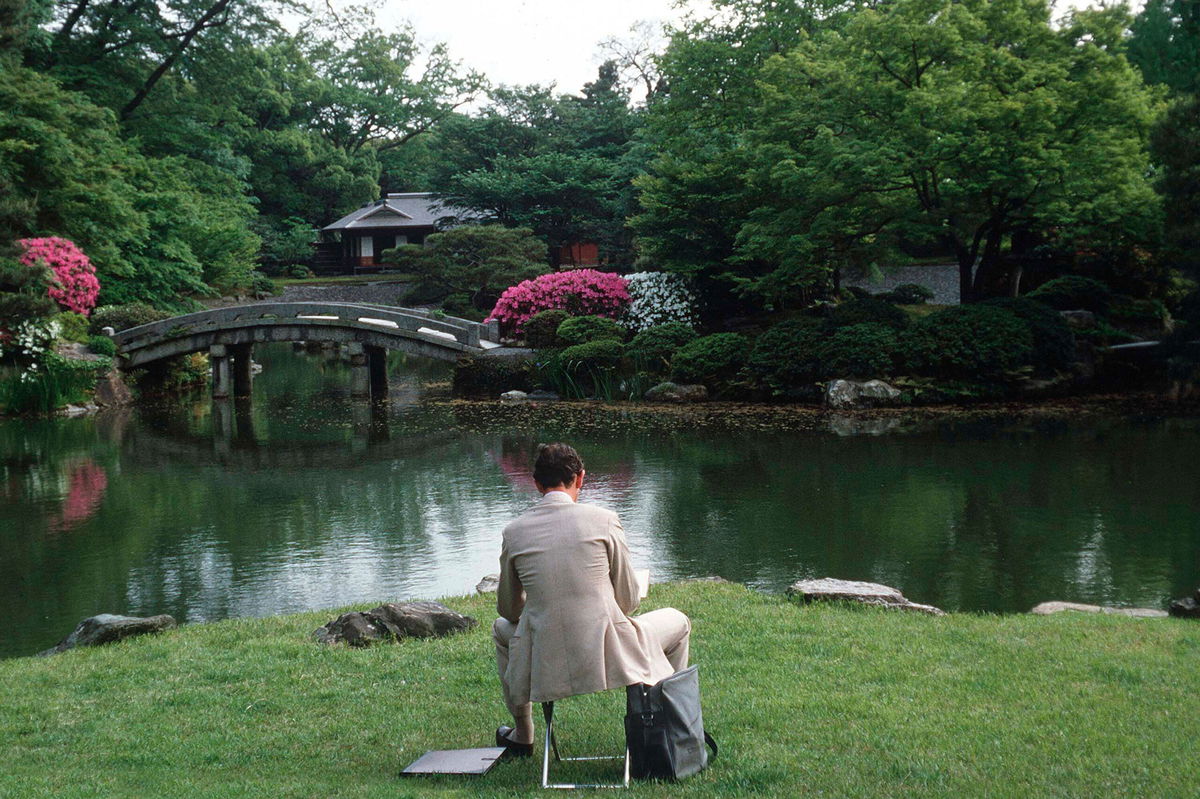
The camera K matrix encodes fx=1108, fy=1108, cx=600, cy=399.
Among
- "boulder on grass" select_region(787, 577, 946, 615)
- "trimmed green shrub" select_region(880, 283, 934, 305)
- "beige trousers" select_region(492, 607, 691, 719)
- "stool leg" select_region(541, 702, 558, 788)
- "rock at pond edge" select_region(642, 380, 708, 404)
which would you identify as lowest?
"boulder on grass" select_region(787, 577, 946, 615)

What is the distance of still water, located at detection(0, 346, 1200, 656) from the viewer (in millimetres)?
8797

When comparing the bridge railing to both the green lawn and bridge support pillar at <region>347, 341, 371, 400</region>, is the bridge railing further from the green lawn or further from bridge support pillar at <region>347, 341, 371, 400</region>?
the green lawn

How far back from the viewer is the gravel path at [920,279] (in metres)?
32.5

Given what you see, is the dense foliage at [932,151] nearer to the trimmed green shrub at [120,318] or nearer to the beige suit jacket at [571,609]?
the trimmed green shrub at [120,318]

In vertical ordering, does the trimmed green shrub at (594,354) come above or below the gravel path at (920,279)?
below

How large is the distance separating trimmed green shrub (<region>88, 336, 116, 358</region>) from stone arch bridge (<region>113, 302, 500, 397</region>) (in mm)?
268

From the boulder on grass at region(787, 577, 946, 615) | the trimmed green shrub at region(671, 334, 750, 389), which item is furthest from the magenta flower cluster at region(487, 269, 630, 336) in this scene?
the boulder on grass at region(787, 577, 946, 615)

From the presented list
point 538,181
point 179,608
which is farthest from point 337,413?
point 538,181

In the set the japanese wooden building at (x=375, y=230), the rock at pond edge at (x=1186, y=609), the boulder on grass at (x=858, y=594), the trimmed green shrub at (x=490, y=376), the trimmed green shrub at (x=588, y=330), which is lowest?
the rock at pond edge at (x=1186, y=609)

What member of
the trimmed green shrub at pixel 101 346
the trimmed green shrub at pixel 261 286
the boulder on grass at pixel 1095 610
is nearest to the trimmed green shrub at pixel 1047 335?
the boulder on grass at pixel 1095 610

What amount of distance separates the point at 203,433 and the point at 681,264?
10364 millimetres

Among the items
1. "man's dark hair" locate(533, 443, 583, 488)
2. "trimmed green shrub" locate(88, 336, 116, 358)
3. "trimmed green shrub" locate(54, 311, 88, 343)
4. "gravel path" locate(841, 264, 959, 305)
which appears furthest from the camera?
"gravel path" locate(841, 264, 959, 305)

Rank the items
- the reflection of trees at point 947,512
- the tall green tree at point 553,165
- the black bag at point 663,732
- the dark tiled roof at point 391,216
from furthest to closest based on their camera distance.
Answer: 1. the dark tiled roof at point 391,216
2. the tall green tree at point 553,165
3. the reflection of trees at point 947,512
4. the black bag at point 663,732

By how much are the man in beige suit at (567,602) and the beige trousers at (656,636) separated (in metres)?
0.01
